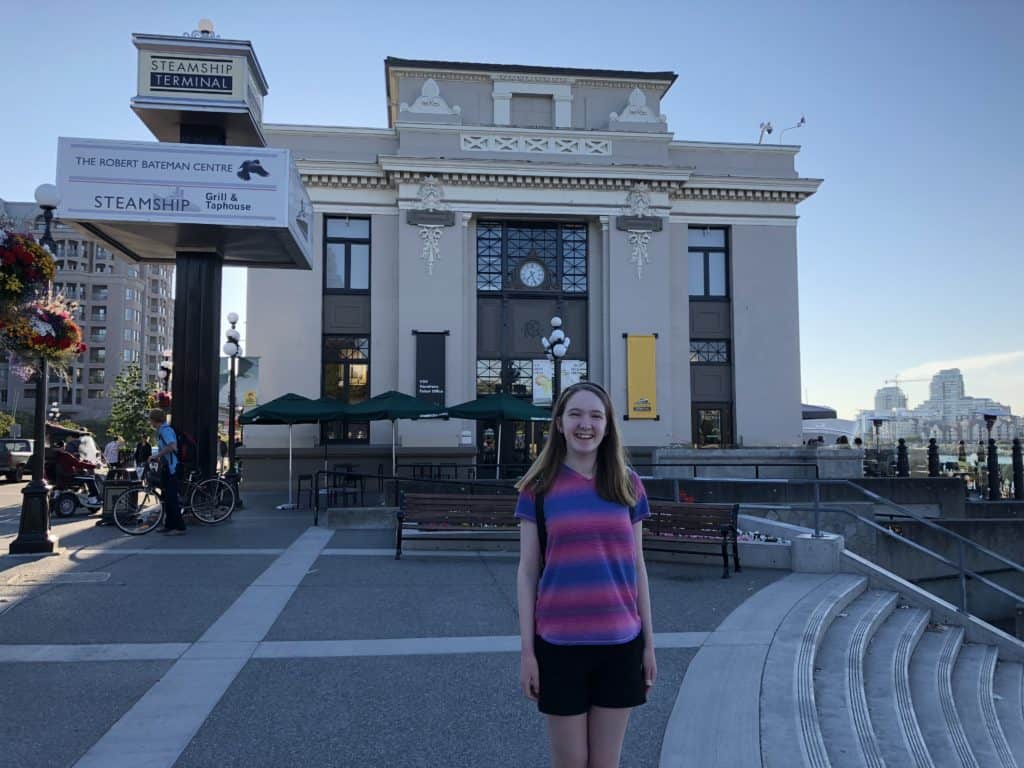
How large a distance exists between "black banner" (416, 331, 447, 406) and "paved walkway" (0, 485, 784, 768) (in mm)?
14508

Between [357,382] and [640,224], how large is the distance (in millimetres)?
11480

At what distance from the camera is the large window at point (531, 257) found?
86.3 ft

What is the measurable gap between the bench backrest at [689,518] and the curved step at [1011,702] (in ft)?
10.4

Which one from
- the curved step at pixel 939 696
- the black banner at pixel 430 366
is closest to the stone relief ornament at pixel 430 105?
the black banner at pixel 430 366

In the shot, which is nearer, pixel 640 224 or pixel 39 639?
pixel 39 639

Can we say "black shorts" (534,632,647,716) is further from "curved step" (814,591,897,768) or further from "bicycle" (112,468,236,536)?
"bicycle" (112,468,236,536)

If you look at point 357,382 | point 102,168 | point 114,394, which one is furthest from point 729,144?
point 114,394

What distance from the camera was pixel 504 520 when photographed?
34.2ft

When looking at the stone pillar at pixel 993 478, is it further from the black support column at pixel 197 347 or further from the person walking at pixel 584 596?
the person walking at pixel 584 596

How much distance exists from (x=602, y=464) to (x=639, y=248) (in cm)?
2393

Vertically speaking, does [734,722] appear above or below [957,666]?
above

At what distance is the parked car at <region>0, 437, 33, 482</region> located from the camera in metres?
28.3

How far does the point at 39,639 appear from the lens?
6090 millimetres

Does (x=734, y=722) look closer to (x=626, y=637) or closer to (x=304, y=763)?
(x=626, y=637)
